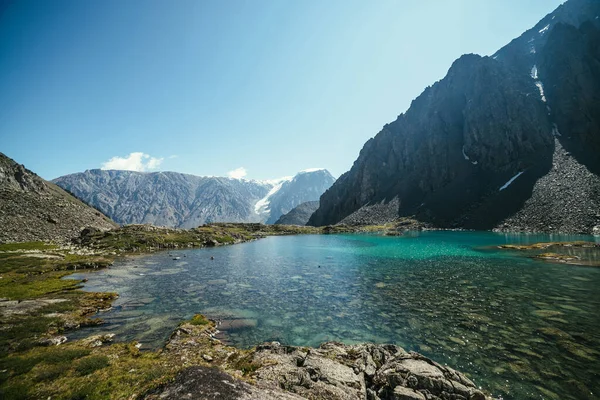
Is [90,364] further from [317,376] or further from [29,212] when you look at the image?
[29,212]

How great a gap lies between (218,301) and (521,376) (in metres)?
31.4

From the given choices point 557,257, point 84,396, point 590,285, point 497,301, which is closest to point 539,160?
point 557,257

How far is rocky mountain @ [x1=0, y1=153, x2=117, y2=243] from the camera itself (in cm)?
8281

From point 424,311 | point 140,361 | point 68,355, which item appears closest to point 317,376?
point 140,361

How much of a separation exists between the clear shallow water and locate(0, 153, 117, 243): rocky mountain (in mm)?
56879

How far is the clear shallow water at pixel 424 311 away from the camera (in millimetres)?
17672

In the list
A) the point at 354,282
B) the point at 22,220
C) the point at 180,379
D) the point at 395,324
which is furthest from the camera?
the point at 22,220

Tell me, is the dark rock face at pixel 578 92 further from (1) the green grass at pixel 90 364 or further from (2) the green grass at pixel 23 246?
(2) the green grass at pixel 23 246

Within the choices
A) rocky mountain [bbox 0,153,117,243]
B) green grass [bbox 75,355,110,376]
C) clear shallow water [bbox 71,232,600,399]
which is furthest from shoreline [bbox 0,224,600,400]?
rocky mountain [bbox 0,153,117,243]

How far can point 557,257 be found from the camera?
56.8 meters

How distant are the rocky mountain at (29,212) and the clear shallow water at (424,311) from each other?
187ft

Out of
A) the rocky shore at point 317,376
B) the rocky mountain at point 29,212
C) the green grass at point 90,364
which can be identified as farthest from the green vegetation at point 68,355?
the rocky mountain at point 29,212

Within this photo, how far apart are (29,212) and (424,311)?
126 metres

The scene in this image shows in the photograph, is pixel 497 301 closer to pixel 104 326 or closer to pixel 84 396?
pixel 84 396
